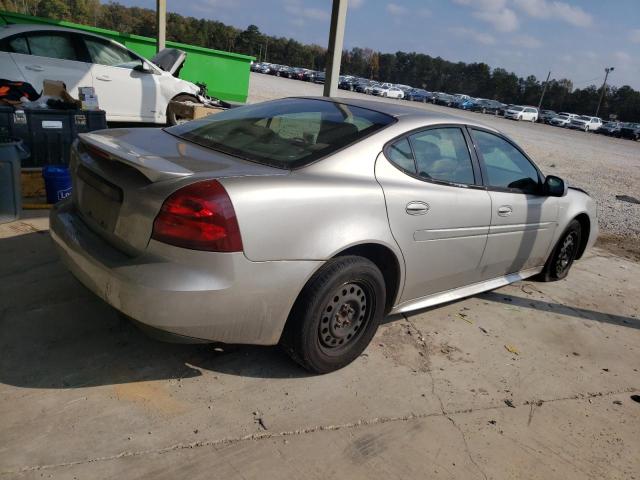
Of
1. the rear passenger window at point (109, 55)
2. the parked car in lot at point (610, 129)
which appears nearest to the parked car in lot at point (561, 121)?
the parked car in lot at point (610, 129)

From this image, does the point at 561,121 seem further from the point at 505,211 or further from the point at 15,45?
the point at 505,211

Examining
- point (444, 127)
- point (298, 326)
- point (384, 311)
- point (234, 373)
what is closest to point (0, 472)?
point (234, 373)

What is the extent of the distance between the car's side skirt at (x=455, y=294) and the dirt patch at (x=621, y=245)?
294 centimetres

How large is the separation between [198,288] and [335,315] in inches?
34.4

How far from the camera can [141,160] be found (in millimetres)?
2504

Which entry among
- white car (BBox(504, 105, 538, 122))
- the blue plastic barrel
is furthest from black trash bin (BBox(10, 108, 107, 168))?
white car (BBox(504, 105, 538, 122))

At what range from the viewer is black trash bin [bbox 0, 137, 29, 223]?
4.46 metres

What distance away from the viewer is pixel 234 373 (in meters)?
2.91

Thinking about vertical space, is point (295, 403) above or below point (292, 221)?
below

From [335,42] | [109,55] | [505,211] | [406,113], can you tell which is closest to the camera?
[406,113]

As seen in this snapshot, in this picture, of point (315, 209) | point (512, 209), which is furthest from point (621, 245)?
point (315, 209)

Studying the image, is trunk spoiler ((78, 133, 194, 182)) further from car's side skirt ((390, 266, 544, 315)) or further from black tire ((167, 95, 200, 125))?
black tire ((167, 95, 200, 125))

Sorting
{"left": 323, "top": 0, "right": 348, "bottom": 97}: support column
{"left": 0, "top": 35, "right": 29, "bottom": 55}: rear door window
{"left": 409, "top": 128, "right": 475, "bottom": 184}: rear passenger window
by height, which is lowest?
{"left": 409, "top": 128, "right": 475, "bottom": 184}: rear passenger window

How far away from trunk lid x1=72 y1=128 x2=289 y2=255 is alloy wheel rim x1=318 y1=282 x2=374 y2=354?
769 mm
